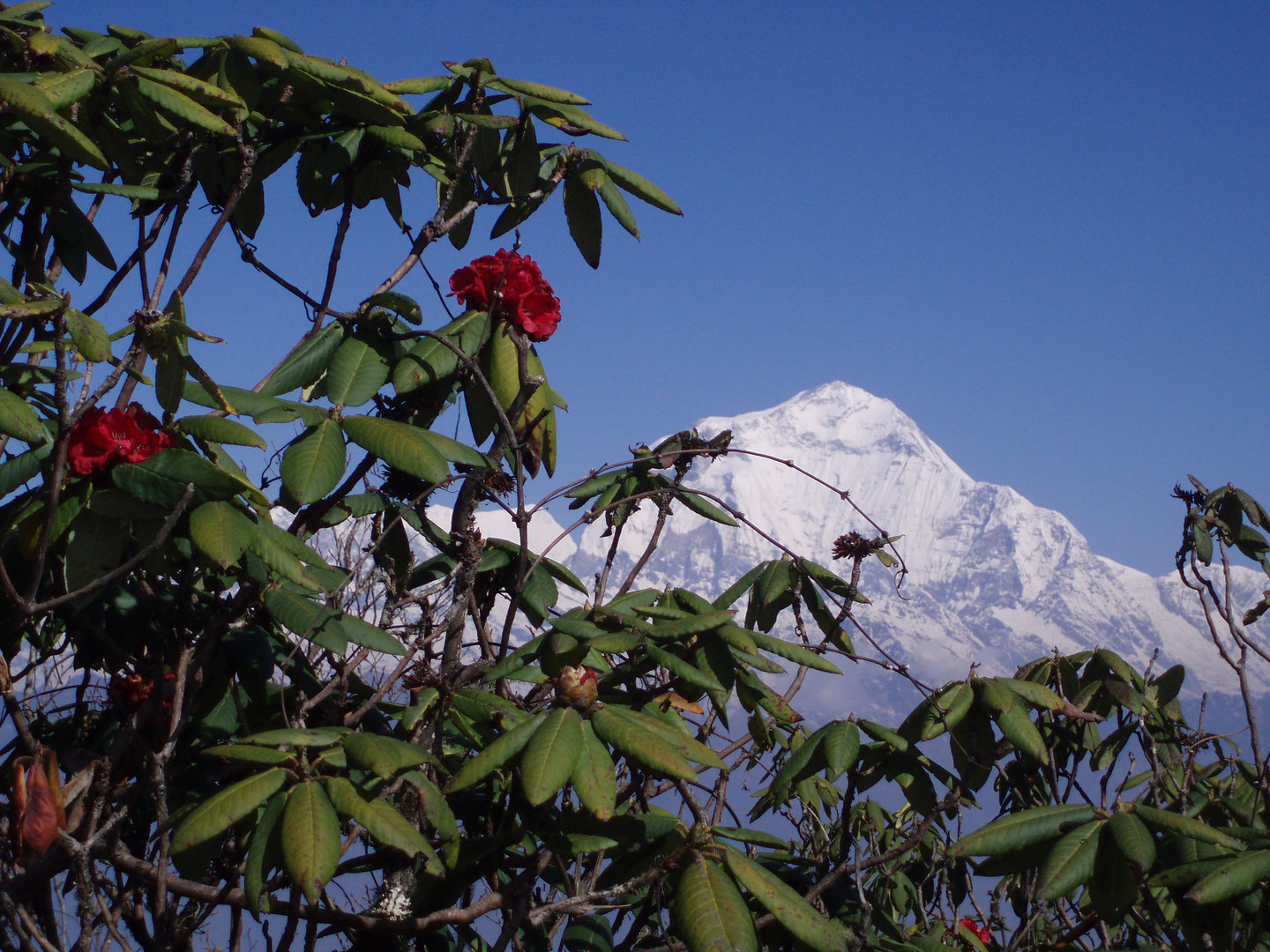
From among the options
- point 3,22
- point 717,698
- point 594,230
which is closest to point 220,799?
point 717,698

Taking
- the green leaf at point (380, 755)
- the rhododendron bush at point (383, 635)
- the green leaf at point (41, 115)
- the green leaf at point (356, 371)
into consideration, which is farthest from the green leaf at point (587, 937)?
the green leaf at point (41, 115)

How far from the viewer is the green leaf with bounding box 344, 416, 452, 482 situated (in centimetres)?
146

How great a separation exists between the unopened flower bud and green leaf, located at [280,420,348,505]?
0.49 metres

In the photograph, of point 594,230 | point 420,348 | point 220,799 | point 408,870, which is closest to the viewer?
point 220,799

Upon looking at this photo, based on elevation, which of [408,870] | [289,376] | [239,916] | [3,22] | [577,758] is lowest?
[239,916]

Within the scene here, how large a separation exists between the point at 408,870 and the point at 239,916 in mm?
299

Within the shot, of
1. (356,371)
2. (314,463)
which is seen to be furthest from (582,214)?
(314,463)

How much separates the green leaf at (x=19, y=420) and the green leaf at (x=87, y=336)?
124 mm

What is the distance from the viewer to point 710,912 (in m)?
1.38

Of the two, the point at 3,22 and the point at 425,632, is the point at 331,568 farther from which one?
the point at 3,22

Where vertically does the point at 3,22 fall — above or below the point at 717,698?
above

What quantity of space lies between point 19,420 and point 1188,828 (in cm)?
197

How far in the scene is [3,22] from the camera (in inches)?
65.7

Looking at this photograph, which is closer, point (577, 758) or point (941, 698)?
point (577, 758)
